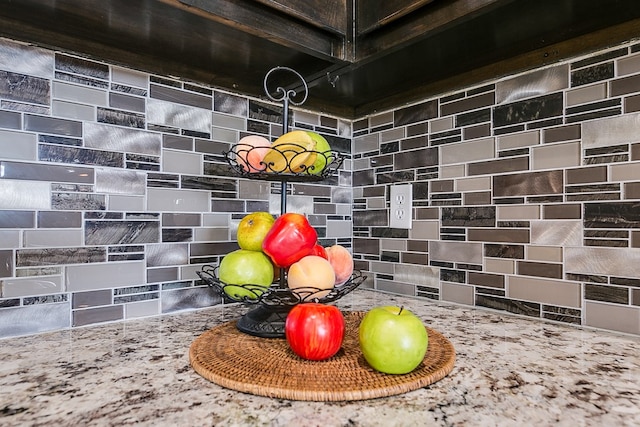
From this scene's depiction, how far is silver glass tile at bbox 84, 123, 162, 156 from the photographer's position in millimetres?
1020

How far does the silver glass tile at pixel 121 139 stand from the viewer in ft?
3.35

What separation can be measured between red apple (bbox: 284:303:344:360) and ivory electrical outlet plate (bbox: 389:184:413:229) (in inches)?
27.5

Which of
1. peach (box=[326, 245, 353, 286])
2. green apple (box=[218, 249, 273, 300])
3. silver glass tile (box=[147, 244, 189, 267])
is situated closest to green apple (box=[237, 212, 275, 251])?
green apple (box=[218, 249, 273, 300])

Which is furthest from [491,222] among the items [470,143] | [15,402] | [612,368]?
[15,402]

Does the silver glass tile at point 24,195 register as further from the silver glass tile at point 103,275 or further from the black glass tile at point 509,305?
the black glass tile at point 509,305

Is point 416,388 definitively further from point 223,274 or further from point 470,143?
point 470,143

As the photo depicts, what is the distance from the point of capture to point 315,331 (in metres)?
0.72

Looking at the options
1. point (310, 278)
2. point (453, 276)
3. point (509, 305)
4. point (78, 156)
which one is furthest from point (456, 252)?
point (78, 156)

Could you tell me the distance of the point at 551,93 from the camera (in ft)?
3.46

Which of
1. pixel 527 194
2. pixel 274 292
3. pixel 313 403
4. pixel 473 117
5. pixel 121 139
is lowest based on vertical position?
pixel 313 403

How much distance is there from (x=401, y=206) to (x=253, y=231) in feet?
2.13

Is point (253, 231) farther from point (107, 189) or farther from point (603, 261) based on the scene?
point (603, 261)

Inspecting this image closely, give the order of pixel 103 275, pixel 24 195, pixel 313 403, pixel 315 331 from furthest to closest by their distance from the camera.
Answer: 1. pixel 103 275
2. pixel 24 195
3. pixel 315 331
4. pixel 313 403

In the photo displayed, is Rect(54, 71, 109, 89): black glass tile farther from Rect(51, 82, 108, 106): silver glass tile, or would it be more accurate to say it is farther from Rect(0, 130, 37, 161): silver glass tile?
Rect(0, 130, 37, 161): silver glass tile
